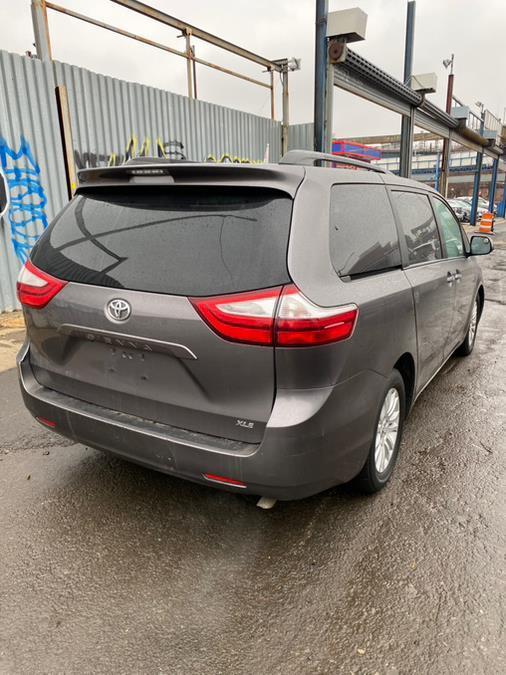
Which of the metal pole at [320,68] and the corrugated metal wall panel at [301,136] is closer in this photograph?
the metal pole at [320,68]

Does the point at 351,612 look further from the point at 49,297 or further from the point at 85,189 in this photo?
the point at 85,189

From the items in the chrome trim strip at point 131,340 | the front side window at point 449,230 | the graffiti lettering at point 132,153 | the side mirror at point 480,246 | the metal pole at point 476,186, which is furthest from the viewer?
the metal pole at point 476,186

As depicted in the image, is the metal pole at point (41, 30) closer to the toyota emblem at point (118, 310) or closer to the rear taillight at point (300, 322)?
the toyota emblem at point (118, 310)

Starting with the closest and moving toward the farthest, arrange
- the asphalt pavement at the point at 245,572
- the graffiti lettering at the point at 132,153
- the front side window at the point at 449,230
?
the asphalt pavement at the point at 245,572 < the front side window at the point at 449,230 < the graffiti lettering at the point at 132,153

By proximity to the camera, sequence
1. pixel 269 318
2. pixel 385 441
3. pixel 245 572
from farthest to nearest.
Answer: pixel 385 441
pixel 245 572
pixel 269 318

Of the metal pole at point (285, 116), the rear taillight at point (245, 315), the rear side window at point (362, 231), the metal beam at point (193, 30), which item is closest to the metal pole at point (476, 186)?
the metal pole at point (285, 116)

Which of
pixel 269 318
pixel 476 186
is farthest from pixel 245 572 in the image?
pixel 476 186

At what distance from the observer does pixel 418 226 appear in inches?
135

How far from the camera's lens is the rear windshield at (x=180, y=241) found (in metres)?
2.05

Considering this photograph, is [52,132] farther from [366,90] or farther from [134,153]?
[366,90]

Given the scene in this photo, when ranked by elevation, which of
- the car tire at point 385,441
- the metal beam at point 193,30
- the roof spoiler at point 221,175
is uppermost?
the metal beam at point 193,30

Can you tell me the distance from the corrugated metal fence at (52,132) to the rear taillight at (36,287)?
15.5 ft

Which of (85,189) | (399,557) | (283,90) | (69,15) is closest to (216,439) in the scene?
(399,557)

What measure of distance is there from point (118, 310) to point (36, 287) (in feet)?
2.04
